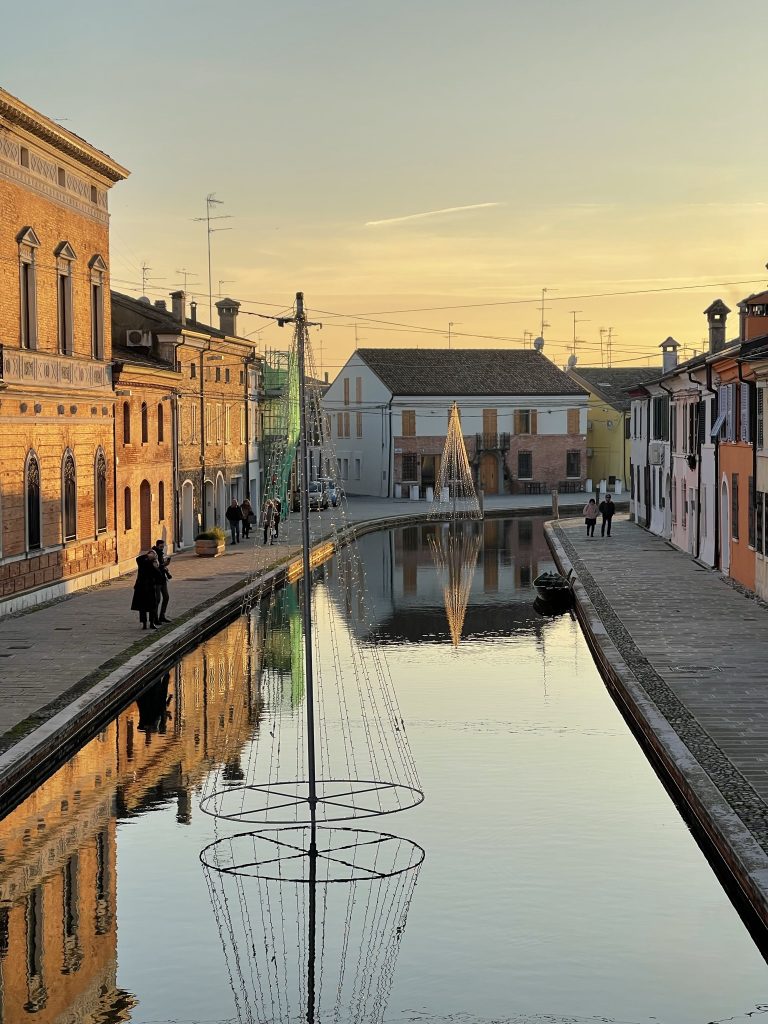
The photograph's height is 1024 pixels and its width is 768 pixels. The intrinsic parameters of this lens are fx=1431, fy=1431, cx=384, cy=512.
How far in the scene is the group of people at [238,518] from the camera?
5141 centimetres

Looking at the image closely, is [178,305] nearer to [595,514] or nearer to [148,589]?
[595,514]

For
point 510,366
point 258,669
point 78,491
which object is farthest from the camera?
point 510,366

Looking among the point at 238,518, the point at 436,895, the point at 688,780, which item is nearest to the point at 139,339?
the point at 238,518

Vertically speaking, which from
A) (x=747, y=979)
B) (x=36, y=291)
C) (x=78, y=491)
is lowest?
(x=747, y=979)

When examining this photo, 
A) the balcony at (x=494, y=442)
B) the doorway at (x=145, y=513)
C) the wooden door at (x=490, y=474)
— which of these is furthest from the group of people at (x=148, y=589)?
the wooden door at (x=490, y=474)

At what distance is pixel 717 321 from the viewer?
49250 mm

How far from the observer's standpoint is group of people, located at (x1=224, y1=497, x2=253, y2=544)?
51406 mm

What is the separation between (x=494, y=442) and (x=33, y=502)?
192 ft

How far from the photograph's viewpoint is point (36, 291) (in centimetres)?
3200

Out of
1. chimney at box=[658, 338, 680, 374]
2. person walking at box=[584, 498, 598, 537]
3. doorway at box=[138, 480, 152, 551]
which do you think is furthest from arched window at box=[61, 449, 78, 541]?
chimney at box=[658, 338, 680, 374]

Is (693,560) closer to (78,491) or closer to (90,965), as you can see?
(78,491)

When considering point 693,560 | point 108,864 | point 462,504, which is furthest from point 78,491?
point 462,504

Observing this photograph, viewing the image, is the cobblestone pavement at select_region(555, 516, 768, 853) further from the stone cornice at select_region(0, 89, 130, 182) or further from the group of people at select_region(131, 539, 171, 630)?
the stone cornice at select_region(0, 89, 130, 182)

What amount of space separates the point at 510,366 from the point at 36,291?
2462 inches
